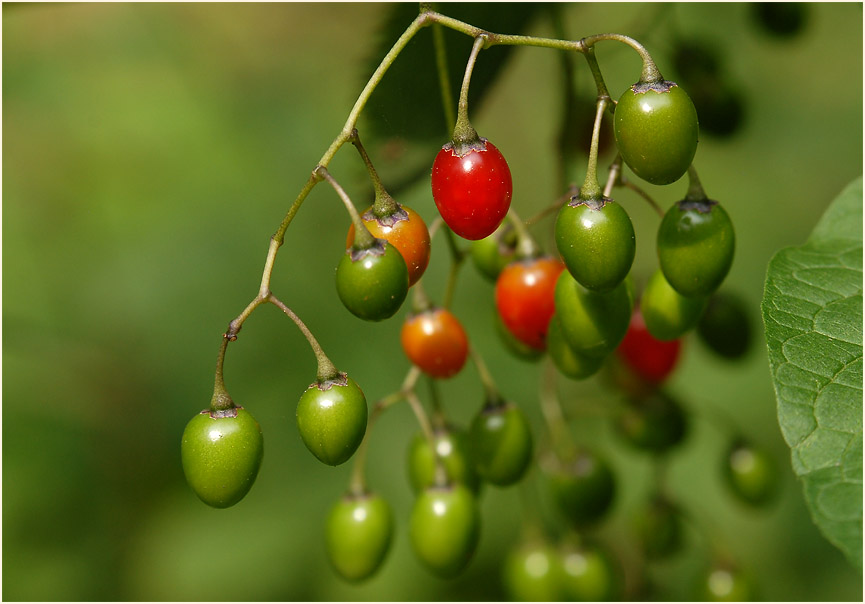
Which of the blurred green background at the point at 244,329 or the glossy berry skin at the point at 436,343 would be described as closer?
the glossy berry skin at the point at 436,343

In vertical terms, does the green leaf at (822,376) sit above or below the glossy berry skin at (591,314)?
below

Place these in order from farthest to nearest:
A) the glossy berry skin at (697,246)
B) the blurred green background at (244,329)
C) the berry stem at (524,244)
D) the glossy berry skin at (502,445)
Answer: the blurred green background at (244,329) < the glossy berry skin at (502,445) < the berry stem at (524,244) < the glossy berry skin at (697,246)

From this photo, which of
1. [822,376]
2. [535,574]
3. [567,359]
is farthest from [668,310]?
[535,574]

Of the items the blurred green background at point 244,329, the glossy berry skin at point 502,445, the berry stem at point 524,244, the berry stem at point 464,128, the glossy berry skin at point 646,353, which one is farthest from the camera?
the blurred green background at point 244,329

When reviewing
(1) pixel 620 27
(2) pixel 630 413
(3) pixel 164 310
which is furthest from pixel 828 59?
(3) pixel 164 310

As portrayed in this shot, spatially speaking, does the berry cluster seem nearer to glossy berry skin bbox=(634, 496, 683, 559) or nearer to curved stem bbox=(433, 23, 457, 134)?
glossy berry skin bbox=(634, 496, 683, 559)

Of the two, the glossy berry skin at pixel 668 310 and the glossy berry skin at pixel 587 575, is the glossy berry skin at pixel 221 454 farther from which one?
the glossy berry skin at pixel 587 575

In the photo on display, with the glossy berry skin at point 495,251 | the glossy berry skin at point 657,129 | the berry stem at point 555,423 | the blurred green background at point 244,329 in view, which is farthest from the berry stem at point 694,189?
the blurred green background at point 244,329

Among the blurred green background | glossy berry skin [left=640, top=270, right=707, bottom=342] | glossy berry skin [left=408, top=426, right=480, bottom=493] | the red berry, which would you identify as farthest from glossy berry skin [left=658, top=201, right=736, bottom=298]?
the blurred green background
